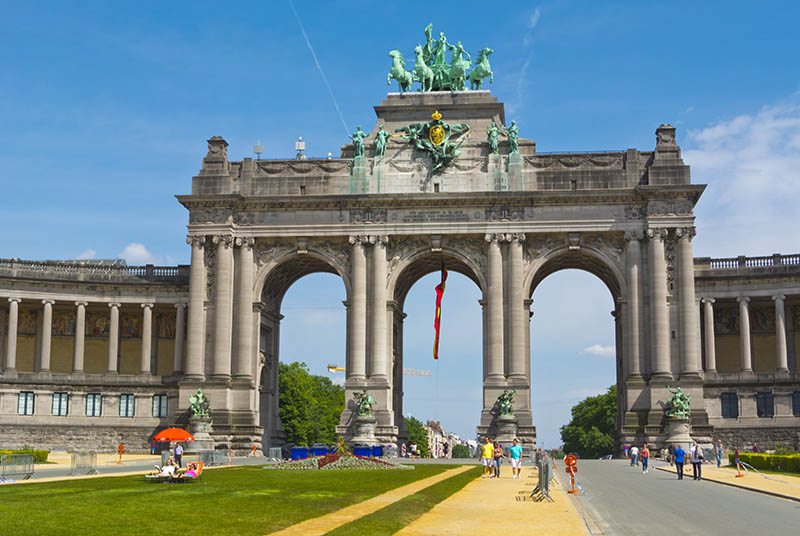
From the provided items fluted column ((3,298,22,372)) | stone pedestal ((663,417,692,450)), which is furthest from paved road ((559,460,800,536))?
fluted column ((3,298,22,372))

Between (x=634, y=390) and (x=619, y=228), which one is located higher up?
(x=619, y=228)

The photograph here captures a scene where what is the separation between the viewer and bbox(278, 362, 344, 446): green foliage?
125m

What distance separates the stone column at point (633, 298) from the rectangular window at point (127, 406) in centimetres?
4227

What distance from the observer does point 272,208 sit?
82875 mm

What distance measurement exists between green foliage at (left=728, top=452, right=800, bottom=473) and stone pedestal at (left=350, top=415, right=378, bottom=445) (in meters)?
26.3

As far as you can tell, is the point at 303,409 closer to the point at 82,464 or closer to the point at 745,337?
the point at 745,337

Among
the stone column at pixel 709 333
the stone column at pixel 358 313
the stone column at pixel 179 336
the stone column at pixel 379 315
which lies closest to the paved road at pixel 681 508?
the stone column at pixel 379 315

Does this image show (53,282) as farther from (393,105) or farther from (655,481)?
(655,481)

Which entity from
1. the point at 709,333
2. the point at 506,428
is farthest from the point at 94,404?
the point at 709,333

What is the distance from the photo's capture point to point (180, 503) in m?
31.9

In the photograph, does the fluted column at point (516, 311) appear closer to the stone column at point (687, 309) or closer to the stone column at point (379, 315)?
the stone column at point (379, 315)

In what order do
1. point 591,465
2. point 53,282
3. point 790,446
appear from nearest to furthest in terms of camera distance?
point 591,465, point 790,446, point 53,282

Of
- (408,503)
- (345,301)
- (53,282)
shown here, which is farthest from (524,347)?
(408,503)

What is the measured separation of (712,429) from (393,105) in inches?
1465
